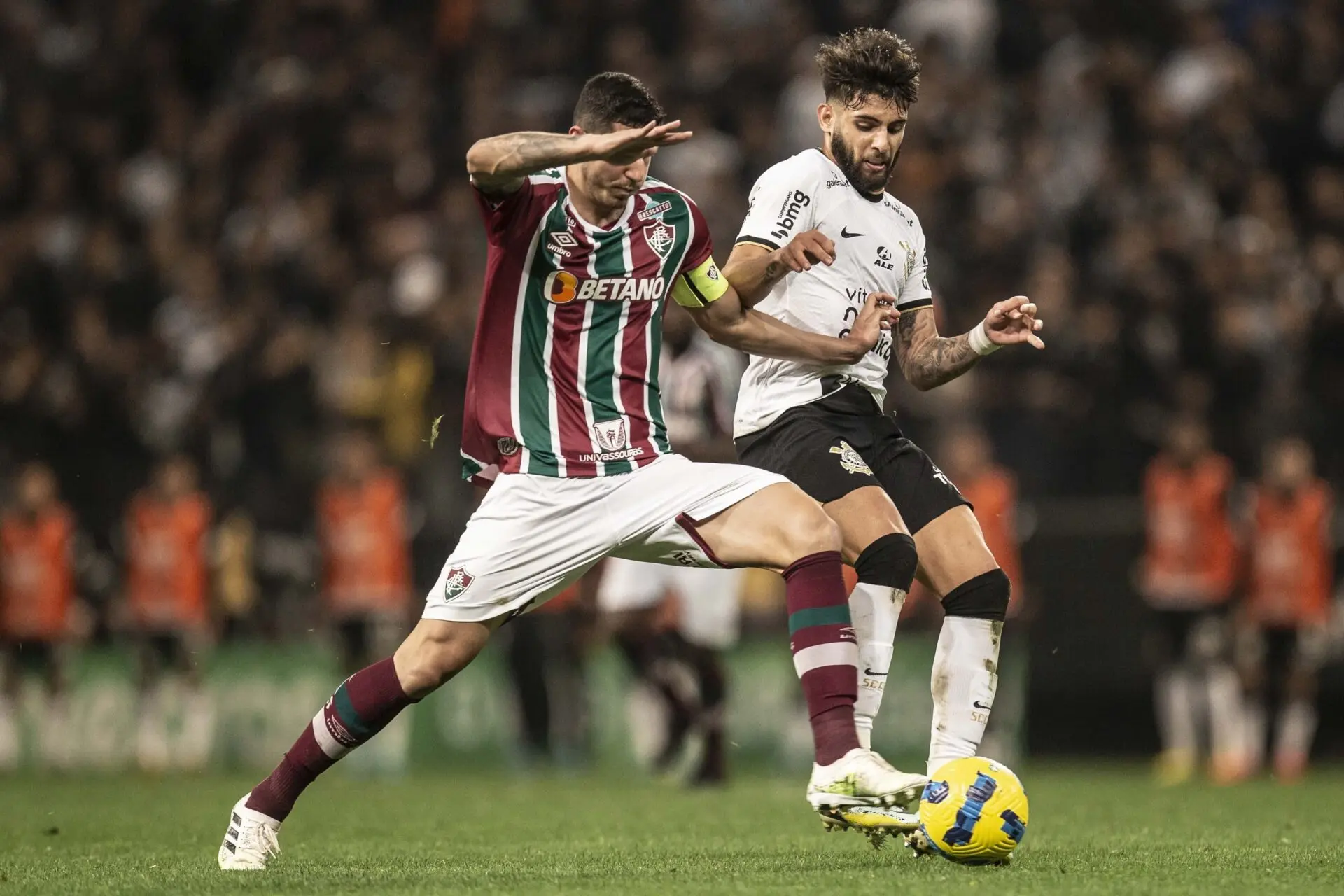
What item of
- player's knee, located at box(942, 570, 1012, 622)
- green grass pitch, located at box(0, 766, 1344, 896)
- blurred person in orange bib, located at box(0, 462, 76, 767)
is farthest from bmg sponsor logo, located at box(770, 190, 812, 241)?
blurred person in orange bib, located at box(0, 462, 76, 767)

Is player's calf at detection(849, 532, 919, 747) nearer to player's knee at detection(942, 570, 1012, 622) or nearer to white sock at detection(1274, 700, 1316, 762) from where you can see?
player's knee at detection(942, 570, 1012, 622)

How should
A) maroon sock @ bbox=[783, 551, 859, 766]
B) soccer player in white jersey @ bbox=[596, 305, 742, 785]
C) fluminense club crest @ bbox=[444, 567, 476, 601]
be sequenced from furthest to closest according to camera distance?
soccer player in white jersey @ bbox=[596, 305, 742, 785]
fluminense club crest @ bbox=[444, 567, 476, 601]
maroon sock @ bbox=[783, 551, 859, 766]

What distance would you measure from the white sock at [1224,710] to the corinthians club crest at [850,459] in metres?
7.05

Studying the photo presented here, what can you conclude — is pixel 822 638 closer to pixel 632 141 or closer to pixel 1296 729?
pixel 632 141

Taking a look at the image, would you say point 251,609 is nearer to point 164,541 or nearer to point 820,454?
point 164,541

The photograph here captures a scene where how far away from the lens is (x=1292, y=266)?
13.2m

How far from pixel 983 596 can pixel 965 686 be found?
30 cm

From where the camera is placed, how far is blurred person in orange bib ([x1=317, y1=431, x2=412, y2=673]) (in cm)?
1323

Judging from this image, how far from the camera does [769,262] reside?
20.3ft

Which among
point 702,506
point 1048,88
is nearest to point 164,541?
A: point 1048,88

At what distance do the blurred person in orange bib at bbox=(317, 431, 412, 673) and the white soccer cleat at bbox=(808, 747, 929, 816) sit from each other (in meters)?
8.28

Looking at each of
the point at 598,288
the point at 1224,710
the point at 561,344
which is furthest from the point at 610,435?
the point at 1224,710

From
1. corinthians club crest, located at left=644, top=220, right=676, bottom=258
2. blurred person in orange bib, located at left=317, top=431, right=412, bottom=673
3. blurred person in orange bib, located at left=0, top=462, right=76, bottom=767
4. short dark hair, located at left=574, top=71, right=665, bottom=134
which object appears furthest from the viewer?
blurred person in orange bib, located at left=0, top=462, right=76, bottom=767

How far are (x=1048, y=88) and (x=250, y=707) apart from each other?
25.7 feet
